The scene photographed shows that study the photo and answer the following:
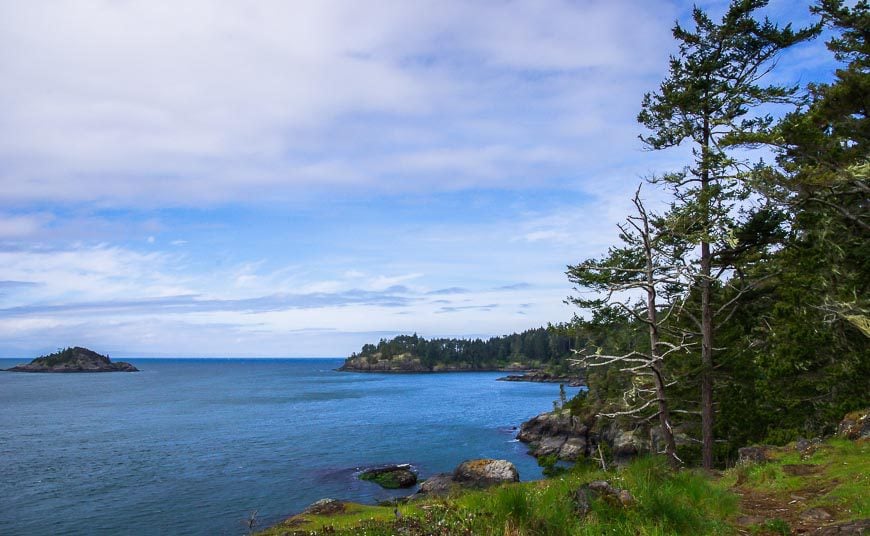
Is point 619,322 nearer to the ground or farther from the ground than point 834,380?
farther from the ground

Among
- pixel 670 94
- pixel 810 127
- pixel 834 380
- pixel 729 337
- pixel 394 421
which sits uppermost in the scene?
pixel 670 94

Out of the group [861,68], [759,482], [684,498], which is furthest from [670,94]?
[684,498]

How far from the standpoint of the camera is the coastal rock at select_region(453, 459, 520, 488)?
103 feet

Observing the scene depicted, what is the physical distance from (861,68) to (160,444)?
60.6 metres

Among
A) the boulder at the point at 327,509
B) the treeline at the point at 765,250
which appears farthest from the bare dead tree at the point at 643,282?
the boulder at the point at 327,509

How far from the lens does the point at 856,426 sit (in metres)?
15.5

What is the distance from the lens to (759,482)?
39.4 feet

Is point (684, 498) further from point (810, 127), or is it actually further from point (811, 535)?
point (810, 127)

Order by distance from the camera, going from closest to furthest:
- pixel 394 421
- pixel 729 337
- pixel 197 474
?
pixel 729 337 < pixel 197 474 < pixel 394 421

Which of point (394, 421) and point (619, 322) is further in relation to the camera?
point (394, 421)

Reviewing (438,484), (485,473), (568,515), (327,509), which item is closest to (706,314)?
(568,515)

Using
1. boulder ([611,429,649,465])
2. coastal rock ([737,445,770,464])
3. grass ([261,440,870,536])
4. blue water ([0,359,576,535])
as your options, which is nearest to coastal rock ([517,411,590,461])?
blue water ([0,359,576,535])

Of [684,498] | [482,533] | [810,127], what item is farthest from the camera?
[810,127]

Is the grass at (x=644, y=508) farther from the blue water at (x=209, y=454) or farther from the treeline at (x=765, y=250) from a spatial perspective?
the blue water at (x=209, y=454)
